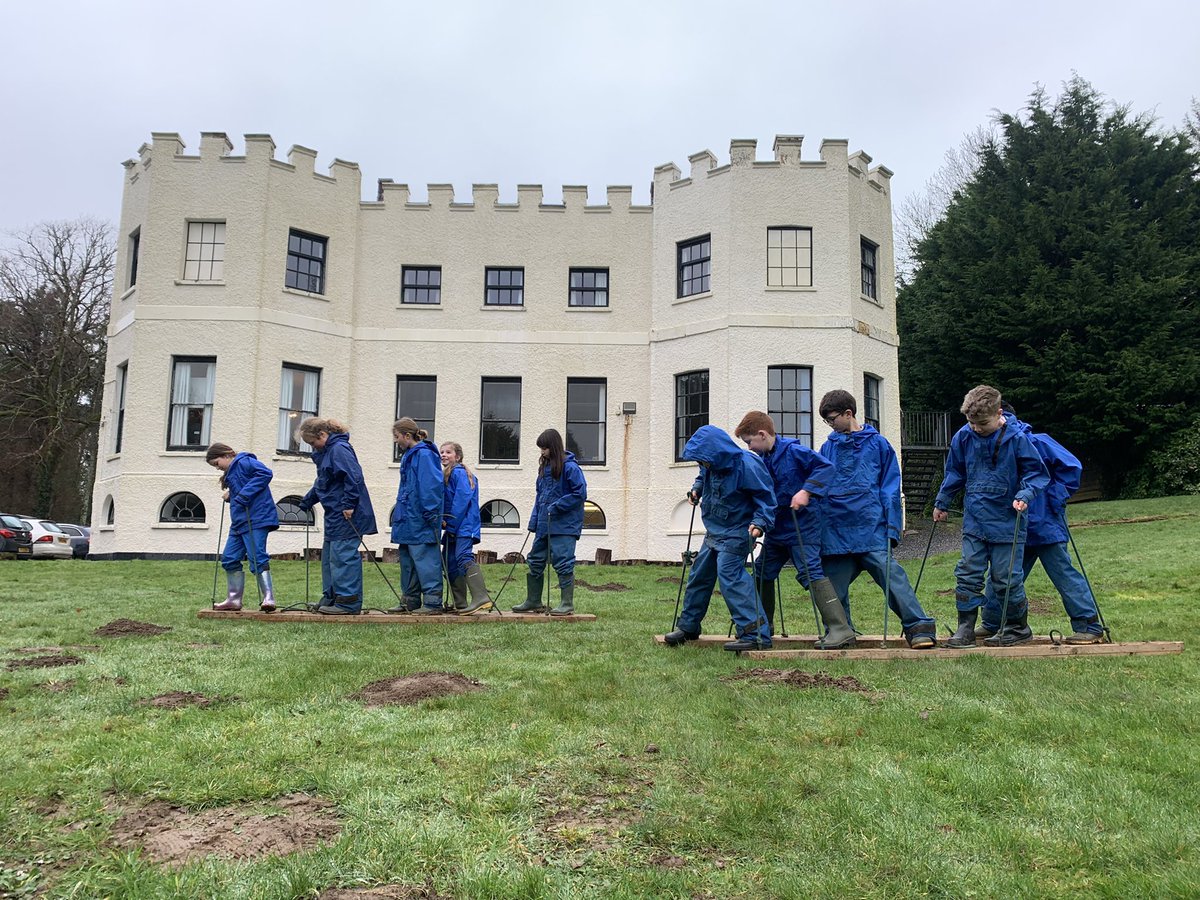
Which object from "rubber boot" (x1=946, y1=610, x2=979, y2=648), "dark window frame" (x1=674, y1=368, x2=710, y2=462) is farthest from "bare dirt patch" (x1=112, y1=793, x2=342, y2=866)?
"dark window frame" (x1=674, y1=368, x2=710, y2=462)

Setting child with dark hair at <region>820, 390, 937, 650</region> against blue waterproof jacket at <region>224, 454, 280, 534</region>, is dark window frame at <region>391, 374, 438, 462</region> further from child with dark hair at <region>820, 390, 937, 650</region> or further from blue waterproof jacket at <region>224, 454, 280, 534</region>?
child with dark hair at <region>820, 390, 937, 650</region>

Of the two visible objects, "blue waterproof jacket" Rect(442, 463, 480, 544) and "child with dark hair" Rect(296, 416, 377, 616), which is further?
"blue waterproof jacket" Rect(442, 463, 480, 544)

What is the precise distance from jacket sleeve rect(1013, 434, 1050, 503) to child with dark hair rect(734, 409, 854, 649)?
1.53 metres

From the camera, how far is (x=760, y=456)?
8.20 meters

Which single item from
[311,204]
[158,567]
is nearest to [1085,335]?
[311,204]

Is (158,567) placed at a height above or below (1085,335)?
below

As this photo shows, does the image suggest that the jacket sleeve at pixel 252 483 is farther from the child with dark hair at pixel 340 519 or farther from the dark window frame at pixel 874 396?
the dark window frame at pixel 874 396

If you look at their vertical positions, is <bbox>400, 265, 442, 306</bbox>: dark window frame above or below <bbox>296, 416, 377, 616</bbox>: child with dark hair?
above

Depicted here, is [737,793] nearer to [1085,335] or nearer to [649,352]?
[649,352]

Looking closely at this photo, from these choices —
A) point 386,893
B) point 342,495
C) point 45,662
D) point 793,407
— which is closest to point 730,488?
point 342,495

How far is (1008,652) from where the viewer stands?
7000 mm

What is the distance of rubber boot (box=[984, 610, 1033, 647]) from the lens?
7.48 metres

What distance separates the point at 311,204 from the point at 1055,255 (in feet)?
71.8

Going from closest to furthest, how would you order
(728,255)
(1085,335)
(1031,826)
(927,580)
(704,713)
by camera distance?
(1031,826) → (704,713) → (927,580) → (728,255) → (1085,335)
